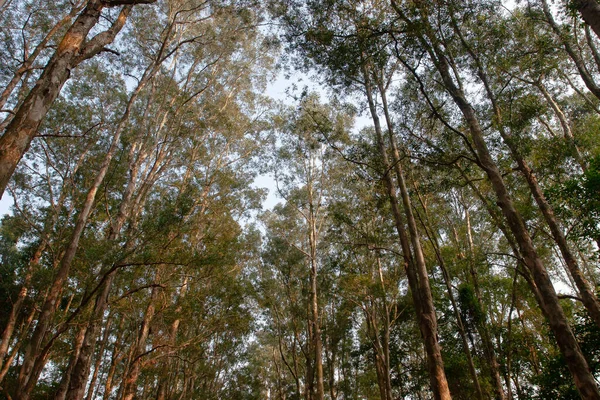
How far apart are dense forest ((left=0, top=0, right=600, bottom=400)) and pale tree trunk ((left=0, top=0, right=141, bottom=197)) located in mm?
22

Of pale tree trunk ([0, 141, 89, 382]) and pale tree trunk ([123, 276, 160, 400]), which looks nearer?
pale tree trunk ([123, 276, 160, 400])

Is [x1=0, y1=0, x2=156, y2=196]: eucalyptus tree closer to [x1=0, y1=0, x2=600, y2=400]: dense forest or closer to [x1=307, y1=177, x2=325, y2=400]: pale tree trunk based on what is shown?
[x1=0, y1=0, x2=600, y2=400]: dense forest

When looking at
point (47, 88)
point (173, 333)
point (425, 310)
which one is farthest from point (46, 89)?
point (173, 333)

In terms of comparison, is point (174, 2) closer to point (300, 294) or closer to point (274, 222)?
point (274, 222)

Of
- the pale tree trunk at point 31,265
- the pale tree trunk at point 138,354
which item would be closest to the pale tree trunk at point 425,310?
the pale tree trunk at point 138,354

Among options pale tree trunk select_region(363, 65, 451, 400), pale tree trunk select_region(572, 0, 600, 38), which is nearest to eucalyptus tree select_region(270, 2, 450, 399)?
pale tree trunk select_region(363, 65, 451, 400)

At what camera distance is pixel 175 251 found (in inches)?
345

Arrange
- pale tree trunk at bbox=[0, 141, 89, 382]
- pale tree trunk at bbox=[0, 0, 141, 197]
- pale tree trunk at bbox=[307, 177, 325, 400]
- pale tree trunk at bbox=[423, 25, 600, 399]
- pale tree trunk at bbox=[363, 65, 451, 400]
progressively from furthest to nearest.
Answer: pale tree trunk at bbox=[307, 177, 325, 400] → pale tree trunk at bbox=[0, 141, 89, 382] → pale tree trunk at bbox=[363, 65, 451, 400] → pale tree trunk at bbox=[423, 25, 600, 399] → pale tree trunk at bbox=[0, 0, 141, 197]

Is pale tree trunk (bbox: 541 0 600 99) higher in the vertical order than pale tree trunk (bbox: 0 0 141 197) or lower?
higher

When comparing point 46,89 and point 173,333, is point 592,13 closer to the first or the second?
point 46,89

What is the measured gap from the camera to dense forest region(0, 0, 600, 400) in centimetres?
628

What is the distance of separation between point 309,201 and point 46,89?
41.1ft

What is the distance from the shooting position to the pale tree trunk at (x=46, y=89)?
8.07 ft

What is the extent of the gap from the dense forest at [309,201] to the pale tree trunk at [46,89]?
22 millimetres
